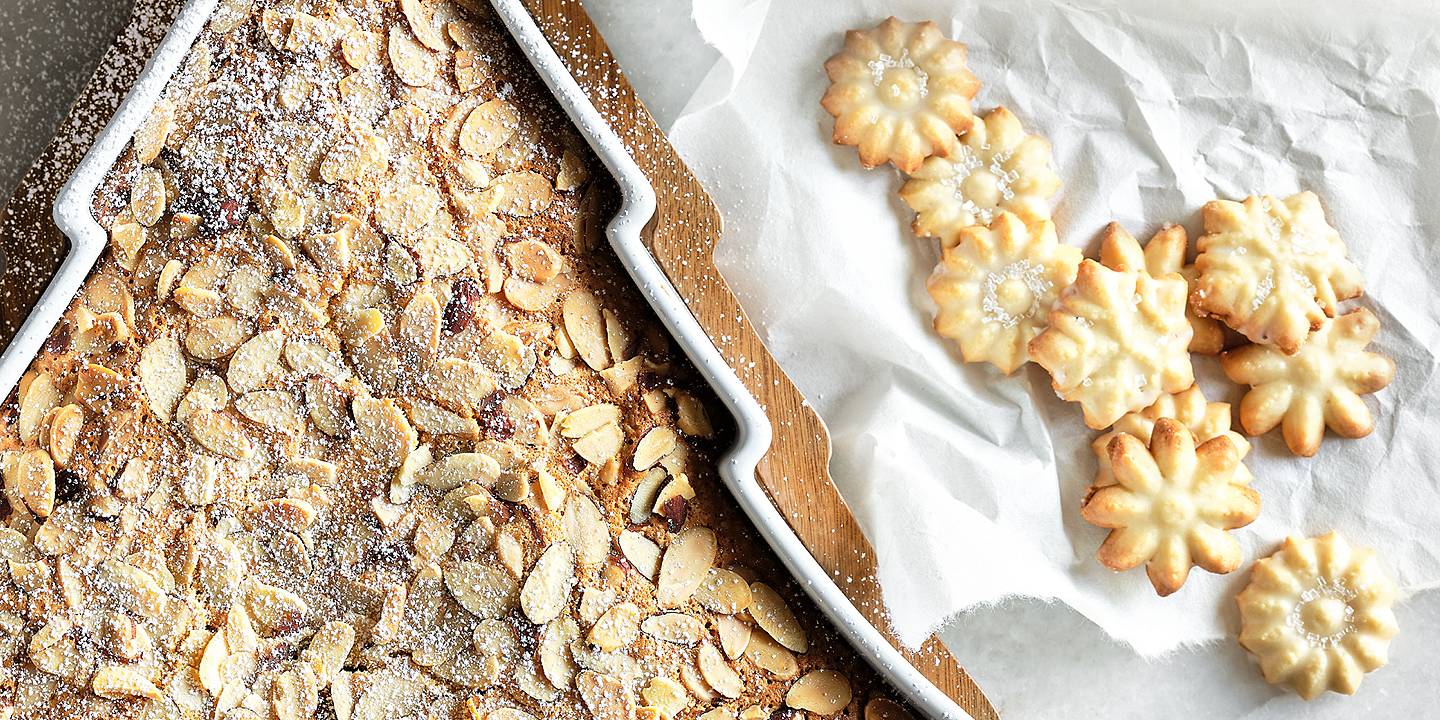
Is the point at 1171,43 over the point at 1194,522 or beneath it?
over

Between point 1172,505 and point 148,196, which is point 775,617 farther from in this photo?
point 148,196

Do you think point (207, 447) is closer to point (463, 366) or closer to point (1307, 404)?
point (463, 366)

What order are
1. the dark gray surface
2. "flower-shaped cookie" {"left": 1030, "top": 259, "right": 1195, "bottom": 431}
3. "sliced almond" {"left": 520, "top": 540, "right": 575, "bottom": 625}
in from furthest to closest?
the dark gray surface, "flower-shaped cookie" {"left": 1030, "top": 259, "right": 1195, "bottom": 431}, "sliced almond" {"left": 520, "top": 540, "right": 575, "bottom": 625}

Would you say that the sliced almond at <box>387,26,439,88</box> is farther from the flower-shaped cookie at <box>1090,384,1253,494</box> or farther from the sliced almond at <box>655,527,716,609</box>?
the flower-shaped cookie at <box>1090,384,1253,494</box>

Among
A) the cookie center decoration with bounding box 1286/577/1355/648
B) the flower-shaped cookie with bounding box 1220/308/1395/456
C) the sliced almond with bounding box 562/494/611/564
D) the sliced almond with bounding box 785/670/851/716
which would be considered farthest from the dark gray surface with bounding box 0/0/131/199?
the cookie center decoration with bounding box 1286/577/1355/648

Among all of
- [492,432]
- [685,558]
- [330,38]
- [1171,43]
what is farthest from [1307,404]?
[330,38]

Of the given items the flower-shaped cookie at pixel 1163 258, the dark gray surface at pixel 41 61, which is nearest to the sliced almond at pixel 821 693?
the flower-shaped cookie at pixel 1163 258

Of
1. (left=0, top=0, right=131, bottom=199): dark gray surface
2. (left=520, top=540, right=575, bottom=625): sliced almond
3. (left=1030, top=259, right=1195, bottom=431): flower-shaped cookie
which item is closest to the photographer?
(left=520, top=540, right=575, bottom=625): sliced almond
